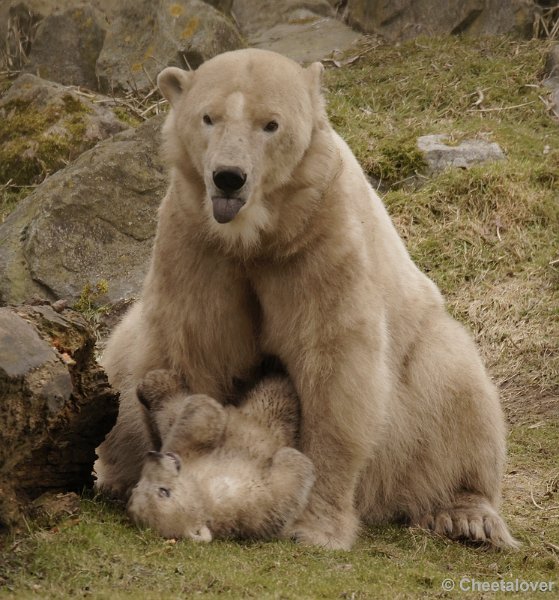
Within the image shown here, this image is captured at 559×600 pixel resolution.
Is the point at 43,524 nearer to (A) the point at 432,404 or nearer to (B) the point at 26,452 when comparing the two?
(B) the point at 26,452

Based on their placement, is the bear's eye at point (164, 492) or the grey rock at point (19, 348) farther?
the bear's eye at point (164, 492)

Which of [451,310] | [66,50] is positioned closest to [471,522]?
[451,310]

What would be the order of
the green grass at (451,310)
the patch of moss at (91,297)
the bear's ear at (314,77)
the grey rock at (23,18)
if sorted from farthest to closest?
the grey rock at (23,18) < the patch of moss at (91,297) < the bear's ear at (314,77) < the green grass at (451,310)

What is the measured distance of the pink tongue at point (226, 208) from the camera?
5.08 m

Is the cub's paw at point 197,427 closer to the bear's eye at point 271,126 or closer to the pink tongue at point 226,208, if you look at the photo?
the pink tongue at point 226,208

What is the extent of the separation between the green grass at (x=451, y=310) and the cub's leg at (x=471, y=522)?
0.39 feet

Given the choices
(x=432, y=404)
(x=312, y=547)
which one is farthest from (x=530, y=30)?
(x=312, y=547)

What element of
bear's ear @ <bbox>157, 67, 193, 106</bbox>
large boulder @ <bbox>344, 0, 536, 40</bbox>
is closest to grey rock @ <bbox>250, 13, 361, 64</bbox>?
large boulder @ <bbox>344, 0, 536, 40</bbox>

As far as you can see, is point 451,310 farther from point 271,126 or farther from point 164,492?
point 164,492

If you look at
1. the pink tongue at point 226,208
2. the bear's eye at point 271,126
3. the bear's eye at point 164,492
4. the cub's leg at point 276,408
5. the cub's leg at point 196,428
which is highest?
the bear's eye at point 271,126

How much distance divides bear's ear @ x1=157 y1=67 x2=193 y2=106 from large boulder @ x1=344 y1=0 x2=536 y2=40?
28.6ft

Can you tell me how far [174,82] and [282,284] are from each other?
1200 millimetres

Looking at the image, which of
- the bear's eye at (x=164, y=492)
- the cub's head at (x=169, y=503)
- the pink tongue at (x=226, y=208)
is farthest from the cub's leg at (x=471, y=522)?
the pink tongue at (x=226, y=208)

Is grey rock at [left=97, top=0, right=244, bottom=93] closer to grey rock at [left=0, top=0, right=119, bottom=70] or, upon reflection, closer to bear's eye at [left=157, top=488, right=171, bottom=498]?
grey rock at [left=0, top=0, right=119, bottom=70]
